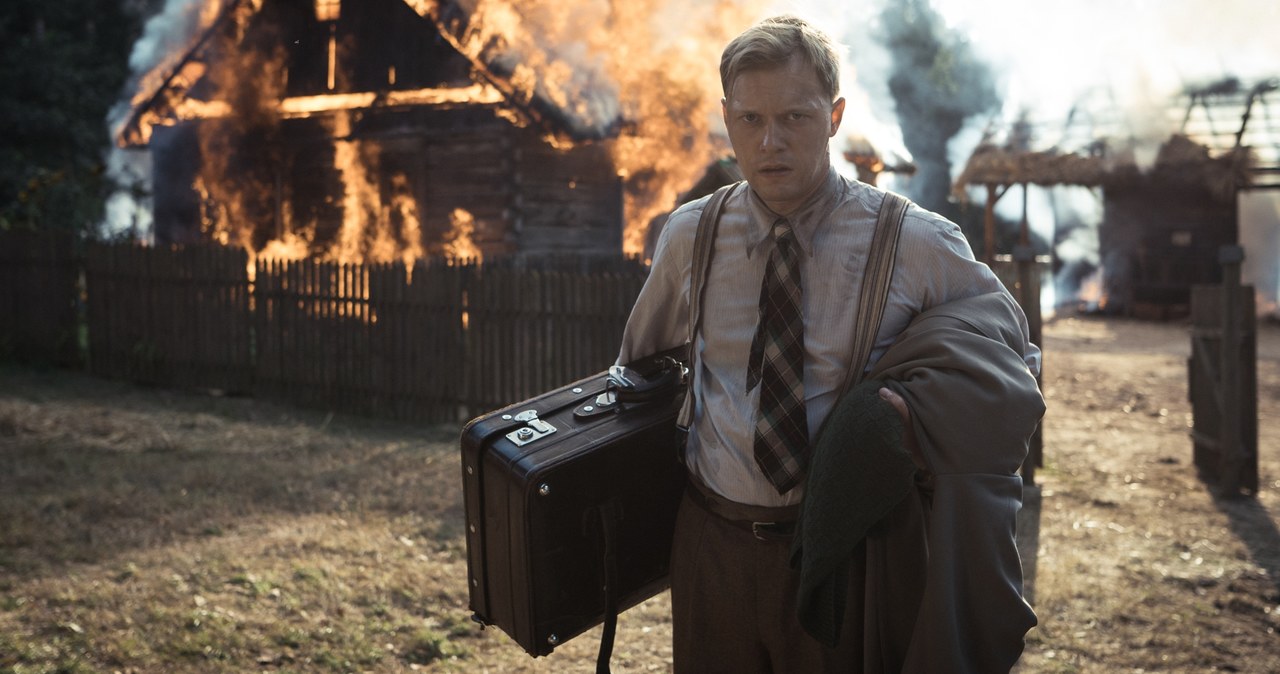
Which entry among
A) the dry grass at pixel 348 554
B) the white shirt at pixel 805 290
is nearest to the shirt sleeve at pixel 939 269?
the white shirt at pixel 805 290

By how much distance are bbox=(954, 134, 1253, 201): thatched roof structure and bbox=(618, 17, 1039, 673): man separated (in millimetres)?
20074

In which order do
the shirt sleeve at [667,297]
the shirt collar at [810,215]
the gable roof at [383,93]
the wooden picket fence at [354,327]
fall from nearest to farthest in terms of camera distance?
1. the shirt collar at [810,215]
2. the shirt sleeve at [667,297]
3. the wooden picket fence at [354,327]
4. the gable roof at [383,93]

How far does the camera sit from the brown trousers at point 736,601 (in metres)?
2.25

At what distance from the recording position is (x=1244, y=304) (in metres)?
7.18

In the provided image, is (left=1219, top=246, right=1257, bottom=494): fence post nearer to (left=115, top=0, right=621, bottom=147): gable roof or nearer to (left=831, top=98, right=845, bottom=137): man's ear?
(left=831, top=98, right=845, bottom=137): man's ear

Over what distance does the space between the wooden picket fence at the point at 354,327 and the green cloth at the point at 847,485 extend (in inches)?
257

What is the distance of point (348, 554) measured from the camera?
5.73 metres

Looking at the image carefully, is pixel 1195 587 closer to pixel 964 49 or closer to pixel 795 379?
pixel 795 379

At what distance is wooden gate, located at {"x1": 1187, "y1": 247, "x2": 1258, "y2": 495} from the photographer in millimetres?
7113

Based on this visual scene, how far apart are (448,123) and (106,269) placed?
4.54 m

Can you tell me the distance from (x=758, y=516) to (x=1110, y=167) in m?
20.9

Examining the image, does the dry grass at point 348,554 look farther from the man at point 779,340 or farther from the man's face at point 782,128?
the man's face at point 782,128

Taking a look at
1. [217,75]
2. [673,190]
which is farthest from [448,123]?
[217,75]

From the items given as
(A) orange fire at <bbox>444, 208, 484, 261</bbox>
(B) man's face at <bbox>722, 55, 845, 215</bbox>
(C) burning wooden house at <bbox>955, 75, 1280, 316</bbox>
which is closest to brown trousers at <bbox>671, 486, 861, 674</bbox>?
(B) man's face at <bbox>722, 55, 845, 215</bbox>
